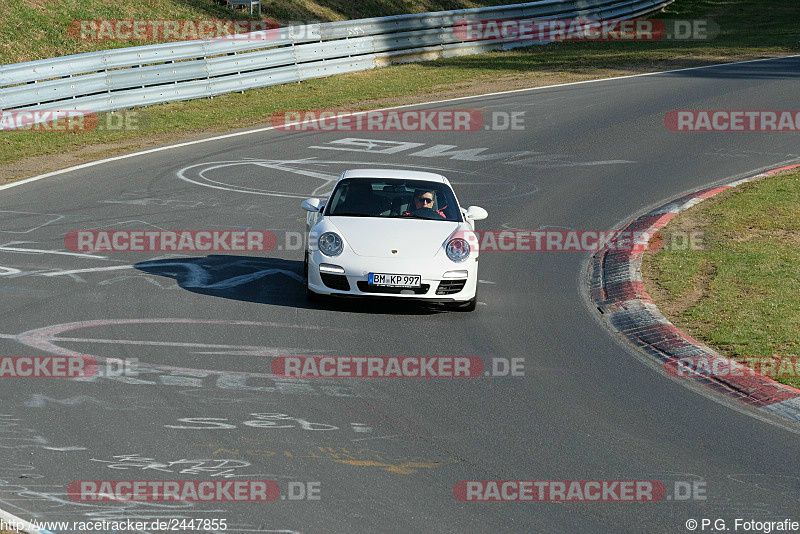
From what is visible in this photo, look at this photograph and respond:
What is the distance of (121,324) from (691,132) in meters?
14.7

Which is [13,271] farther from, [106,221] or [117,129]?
[117,129]

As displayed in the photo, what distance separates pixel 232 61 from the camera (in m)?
23.8

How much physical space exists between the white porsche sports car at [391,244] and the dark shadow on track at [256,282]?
221 millimetres

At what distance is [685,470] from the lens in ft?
23.0

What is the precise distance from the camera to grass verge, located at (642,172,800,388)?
9.95m

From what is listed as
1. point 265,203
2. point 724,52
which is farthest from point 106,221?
point 724,52

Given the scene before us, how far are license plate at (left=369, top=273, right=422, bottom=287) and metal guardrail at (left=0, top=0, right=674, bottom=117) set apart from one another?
1152 centimetres

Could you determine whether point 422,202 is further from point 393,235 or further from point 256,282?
point 256,282
